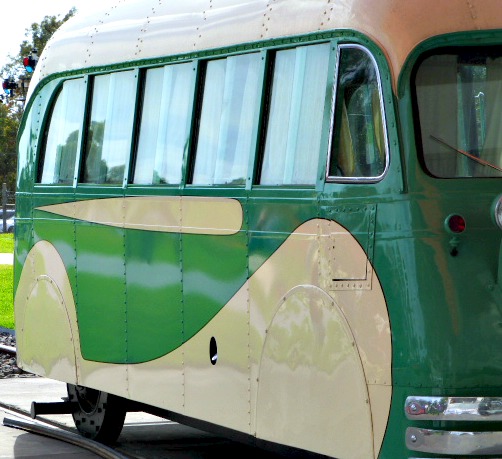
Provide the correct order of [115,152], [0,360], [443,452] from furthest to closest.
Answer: [0,360] < [115,152] < [443,452]

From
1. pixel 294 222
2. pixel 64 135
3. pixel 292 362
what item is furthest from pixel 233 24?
pixel 64 135

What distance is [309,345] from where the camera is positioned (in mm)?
7352

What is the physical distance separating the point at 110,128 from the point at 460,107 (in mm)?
3600

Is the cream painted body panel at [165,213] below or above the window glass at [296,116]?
below

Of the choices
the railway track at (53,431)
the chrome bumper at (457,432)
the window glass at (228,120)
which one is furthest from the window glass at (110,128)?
the chrome bumper at (457,432)

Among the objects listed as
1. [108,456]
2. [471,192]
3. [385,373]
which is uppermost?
[471,192]

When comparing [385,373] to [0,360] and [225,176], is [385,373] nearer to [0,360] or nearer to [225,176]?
[225,176]

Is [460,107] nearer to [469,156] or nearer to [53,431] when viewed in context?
[469,156]

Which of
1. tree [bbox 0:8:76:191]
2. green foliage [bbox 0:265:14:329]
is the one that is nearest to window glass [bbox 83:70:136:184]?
green foliage [bbox 0:265:14:329]

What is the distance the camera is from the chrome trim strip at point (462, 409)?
6.52 meters

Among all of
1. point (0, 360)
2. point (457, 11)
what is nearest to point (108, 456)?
point (457, 11)

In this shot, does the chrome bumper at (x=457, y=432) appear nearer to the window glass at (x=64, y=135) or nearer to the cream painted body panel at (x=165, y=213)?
the cream painted body panel at (x=165, y=213)

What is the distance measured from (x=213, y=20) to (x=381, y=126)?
6.53 ft

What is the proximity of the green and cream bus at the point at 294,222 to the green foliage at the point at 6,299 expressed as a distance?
10.8 m
